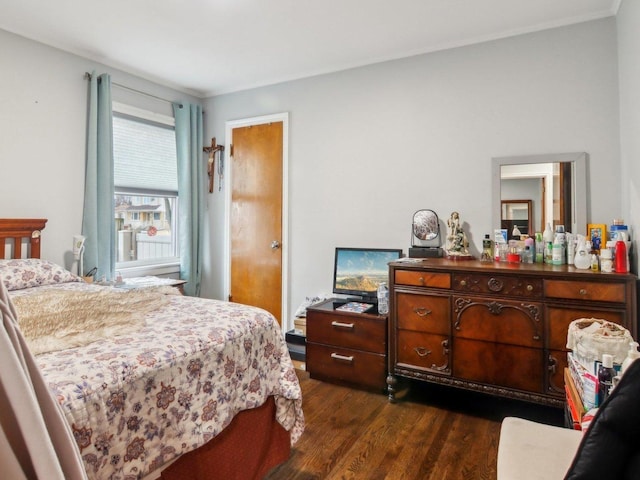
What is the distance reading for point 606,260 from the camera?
217 cm

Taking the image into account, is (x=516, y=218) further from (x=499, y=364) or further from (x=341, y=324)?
(x=341, y=324)

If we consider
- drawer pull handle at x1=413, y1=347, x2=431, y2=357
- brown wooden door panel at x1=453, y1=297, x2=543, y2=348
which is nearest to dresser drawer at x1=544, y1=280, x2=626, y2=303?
brown wooden door panel at x1=453, y1=297, x2=543, y2=348

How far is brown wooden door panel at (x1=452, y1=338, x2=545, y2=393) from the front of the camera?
2.25m

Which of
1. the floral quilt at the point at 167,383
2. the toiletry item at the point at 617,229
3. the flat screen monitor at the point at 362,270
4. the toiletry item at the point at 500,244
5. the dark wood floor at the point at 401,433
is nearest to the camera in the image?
the floral quilt at the point at 167,383

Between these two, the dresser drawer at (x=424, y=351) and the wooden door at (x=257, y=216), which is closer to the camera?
the dresser drawer at (x=424, y=351)

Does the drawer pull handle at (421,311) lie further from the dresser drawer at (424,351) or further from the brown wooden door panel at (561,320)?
the brown wooden door panel at (561,320)

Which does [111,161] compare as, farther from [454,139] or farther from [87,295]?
[454,139]

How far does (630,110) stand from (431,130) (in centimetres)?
123

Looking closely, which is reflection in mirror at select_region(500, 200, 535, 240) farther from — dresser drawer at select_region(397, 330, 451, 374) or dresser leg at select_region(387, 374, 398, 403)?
dresser leg at select_region(387, 374, 398, 403)

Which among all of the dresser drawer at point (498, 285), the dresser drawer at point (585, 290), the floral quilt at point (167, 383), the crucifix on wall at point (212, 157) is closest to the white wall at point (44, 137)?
the crucifix on wall at point (212, 157)

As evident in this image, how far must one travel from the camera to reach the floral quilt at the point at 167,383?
1064mm

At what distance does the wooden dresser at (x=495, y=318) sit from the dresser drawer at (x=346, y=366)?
12 cm

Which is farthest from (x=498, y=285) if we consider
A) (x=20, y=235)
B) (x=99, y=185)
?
(x=20, y=235)

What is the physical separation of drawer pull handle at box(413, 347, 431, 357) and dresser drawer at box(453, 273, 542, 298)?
1.48 ft
